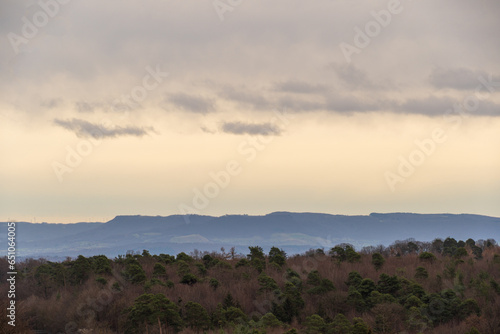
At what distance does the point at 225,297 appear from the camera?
78.5ft

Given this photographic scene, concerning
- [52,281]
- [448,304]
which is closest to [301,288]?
[448,304]

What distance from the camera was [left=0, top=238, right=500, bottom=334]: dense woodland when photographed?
64.2 feet

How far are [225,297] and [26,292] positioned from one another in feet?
44.2

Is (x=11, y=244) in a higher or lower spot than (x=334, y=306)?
higher

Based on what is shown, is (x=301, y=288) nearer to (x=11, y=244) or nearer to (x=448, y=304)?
(x=448, y=304)

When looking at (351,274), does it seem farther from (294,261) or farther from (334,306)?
(294,261)

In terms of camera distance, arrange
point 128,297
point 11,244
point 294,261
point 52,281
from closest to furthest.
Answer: point 11,244, point 128,297, point 52,281, point 294,261

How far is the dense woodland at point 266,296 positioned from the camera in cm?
1958

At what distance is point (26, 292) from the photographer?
3095 cm

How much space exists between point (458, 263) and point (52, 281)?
21963 millimetres

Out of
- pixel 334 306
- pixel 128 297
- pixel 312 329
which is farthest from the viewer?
pixel 128 297

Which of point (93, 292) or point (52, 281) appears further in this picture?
point (52, 281)

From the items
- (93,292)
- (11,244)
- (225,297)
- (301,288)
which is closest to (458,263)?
(301,288)

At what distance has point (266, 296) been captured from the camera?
944 inches
